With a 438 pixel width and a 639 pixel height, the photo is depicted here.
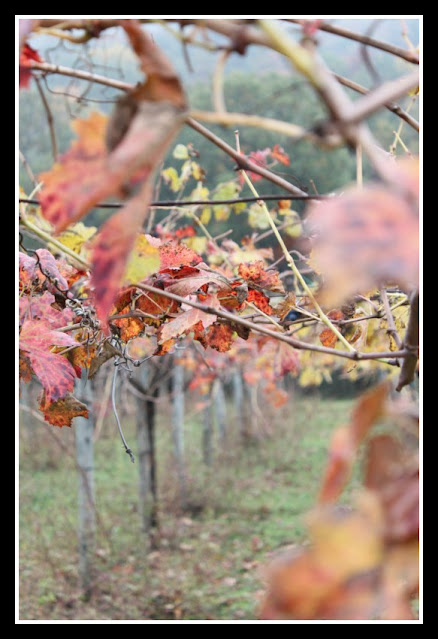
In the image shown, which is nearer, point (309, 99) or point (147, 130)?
point (147, 130)

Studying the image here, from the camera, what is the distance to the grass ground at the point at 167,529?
4.44 m

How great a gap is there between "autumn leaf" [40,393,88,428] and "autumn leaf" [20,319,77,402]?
18mm

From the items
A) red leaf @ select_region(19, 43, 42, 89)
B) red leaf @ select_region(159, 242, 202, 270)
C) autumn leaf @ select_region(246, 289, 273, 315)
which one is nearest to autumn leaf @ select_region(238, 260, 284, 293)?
autumn leaf @ select_region(246, 289, 273, 315)

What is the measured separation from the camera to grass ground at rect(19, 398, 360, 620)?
444 cm

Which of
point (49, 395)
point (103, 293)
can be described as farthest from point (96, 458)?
point (103, 293)

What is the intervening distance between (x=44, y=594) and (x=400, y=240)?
4.93 m

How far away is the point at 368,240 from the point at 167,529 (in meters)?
5.80

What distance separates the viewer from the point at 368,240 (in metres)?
0.25

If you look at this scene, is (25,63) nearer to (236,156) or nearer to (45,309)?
(236,156)

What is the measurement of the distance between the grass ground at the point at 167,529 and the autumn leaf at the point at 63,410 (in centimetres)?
193

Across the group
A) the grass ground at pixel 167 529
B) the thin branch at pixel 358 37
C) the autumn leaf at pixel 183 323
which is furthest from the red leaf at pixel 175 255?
the grass ground at pixel 167 529

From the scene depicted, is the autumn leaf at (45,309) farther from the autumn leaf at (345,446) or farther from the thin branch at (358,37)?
the autumn leaf at (345,446)
